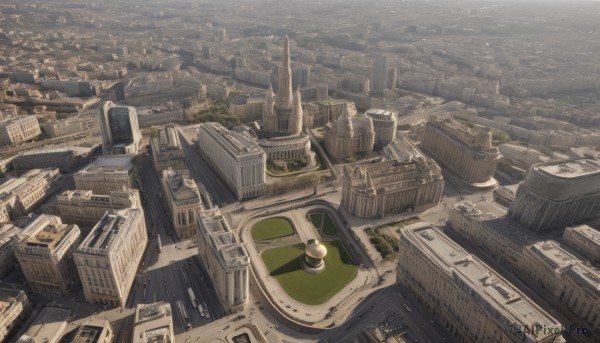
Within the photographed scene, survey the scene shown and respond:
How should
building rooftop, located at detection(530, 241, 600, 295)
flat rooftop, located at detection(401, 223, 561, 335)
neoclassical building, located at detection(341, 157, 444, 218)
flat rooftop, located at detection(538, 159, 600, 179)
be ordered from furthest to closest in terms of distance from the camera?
1. neoclassical building, located at detection(341, 157, 444, 218)
2. flat rooftop, located at detection(538, 159, 600, 179)
3. building rooftop, located at detection(530, 241, 600, 295)
4. flat rooftop, located at detection(401, 223, 561, 335)

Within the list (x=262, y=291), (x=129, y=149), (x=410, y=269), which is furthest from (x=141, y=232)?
(x=410, y=269)

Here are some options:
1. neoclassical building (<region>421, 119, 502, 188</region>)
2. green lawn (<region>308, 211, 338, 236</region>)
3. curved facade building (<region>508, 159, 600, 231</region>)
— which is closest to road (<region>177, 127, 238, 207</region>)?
green lawn (<region>308, 211, 338, 236</region>)

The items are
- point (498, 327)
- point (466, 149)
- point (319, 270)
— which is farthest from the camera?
point (466, 149)

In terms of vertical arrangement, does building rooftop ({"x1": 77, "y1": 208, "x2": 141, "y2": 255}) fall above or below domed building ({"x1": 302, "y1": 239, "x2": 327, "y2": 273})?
above

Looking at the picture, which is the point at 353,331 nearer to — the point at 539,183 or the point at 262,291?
the point at 262,291

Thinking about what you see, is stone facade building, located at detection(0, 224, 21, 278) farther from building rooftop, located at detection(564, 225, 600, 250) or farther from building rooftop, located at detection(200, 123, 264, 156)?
building rooftop, located at detection(564, 225, 600, 250)

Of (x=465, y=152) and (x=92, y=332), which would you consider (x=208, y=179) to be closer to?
(x=92, y=332)
